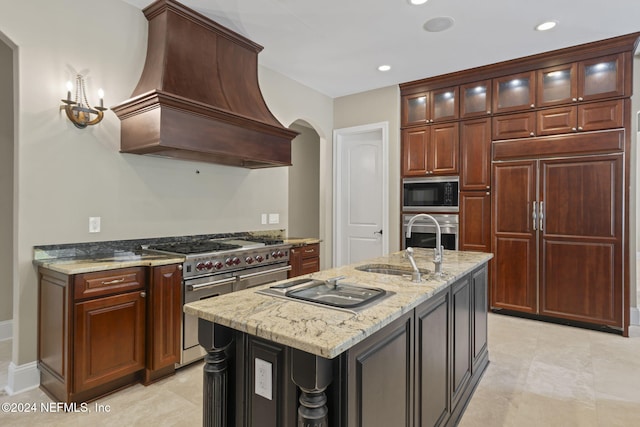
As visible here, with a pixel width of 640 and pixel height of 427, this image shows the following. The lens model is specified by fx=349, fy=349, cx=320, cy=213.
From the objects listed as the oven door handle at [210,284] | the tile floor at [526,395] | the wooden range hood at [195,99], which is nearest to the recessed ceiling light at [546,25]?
the wooden range hood at [195,99]

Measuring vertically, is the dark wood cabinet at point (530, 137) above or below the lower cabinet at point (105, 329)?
above

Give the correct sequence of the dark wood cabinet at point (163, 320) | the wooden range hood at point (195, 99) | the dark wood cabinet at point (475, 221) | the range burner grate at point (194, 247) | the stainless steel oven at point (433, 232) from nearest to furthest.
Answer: the dark wood cabinet at point (163, 320), the wooden range hood at point (195, 99), the range burner grate at point (194, 247), the dark wood cabinet at point (475, 221), the stainless steel oven at point (433, 232)

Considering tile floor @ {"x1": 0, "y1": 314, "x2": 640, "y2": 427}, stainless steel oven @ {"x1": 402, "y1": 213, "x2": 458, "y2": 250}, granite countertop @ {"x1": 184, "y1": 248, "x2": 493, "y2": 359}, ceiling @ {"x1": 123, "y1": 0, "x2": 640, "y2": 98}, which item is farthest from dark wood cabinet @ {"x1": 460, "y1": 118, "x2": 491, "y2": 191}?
granite countertop @ {"x1": 184, "y1": 248, "x2": 493, "y2": 359}

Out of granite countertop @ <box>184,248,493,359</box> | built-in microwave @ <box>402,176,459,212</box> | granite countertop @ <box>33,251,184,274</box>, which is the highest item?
built-in microwave @ <box>402,176,459,212</box>

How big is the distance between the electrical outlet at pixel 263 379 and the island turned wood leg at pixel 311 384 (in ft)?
0.69

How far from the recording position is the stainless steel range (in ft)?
8.74

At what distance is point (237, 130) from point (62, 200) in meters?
1.41

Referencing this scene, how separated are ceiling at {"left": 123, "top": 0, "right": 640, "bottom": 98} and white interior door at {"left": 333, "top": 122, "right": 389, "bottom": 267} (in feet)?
3.50

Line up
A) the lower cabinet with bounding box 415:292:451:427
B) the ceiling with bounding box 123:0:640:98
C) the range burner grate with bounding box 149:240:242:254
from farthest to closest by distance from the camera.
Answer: the ceiling with bounding box 123:0:640:98 < the range burner grate with bounding box 149:240:242:254 < the lower cabinet with bounding box 415:292:451:427

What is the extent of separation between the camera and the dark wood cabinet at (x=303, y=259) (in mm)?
3709

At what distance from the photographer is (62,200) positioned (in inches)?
98.4

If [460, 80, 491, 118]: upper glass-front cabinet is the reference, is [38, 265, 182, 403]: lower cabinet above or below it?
below

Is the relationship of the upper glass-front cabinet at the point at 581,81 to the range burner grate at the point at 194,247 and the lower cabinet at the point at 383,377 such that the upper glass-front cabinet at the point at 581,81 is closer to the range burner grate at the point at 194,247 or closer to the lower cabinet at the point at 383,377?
the lower cabinet at the point at 383,377

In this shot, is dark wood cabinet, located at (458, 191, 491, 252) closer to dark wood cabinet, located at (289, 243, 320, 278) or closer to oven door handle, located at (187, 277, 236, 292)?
dark wood cabinet, located at (289, 243, 320, 278)
